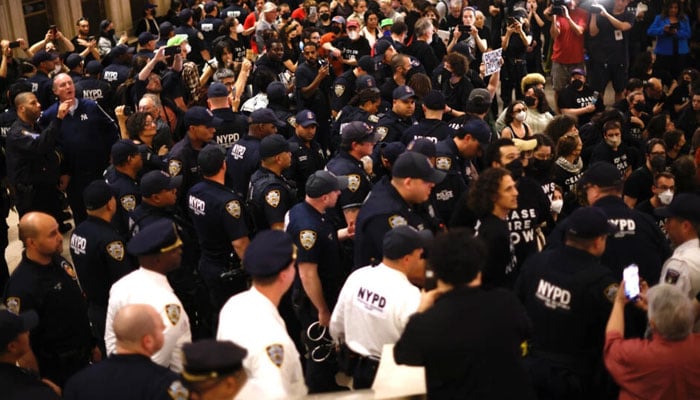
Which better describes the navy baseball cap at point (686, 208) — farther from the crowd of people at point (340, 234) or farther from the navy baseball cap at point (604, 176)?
the navy baseball cap at point (604, 176)

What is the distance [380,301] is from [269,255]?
0.72m

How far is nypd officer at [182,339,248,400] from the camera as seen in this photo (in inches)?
138

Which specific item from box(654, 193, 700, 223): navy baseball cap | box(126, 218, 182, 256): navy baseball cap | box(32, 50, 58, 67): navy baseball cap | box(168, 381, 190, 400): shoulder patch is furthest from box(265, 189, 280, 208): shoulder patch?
box(32, 50, 58, 67): navy baseball cap

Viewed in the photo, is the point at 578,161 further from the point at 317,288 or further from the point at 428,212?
the point at 317,288

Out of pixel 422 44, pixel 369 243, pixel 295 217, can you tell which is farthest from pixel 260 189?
pixel 422 44

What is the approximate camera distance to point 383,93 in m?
9.68

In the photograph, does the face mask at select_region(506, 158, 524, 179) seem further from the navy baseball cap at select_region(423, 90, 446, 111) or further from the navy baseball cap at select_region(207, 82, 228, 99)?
the navy baseball cap at select_region(207, 82, 228, 99)

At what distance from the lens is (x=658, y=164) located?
22.8ft

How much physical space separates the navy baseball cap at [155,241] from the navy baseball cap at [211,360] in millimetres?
1300

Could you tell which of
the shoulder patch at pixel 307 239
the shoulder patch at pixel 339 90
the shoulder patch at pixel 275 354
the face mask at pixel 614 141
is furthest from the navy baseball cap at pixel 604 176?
the shoulder patch at pixel 339 90

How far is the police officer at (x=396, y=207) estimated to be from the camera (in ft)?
18.2

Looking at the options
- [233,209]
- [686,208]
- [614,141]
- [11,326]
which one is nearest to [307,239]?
[233,209]

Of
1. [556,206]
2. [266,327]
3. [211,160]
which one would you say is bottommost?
[556,206]

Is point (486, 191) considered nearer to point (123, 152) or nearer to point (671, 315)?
point (671, 315)
